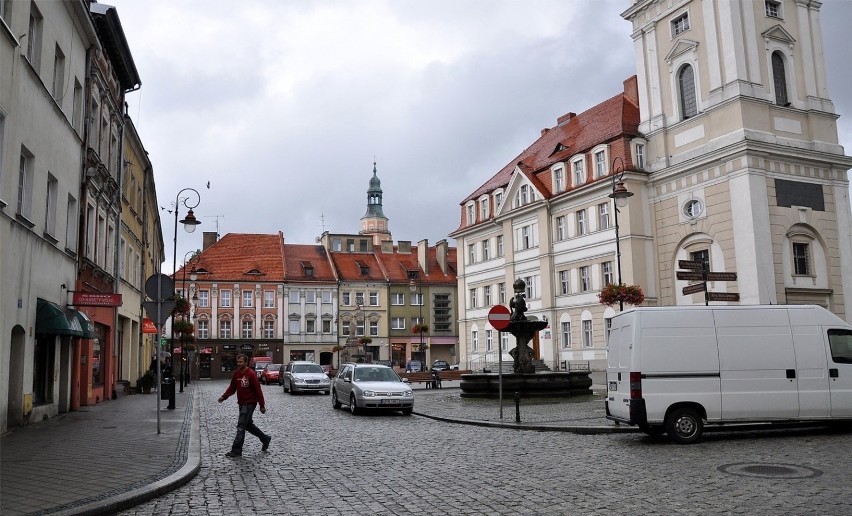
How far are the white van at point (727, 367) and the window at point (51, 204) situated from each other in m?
14.0

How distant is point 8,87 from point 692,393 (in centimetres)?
1396

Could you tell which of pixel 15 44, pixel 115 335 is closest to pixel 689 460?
pixel 15 44

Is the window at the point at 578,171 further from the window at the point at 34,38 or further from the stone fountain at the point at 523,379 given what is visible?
the window at the point at 34,38

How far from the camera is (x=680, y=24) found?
44281 mm

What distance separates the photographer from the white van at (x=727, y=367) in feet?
43.0

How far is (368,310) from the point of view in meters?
78.4

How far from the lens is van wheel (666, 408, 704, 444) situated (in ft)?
42.8

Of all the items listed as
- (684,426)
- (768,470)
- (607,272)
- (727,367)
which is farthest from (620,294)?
(768,470)

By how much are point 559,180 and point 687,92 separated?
36.5 feet

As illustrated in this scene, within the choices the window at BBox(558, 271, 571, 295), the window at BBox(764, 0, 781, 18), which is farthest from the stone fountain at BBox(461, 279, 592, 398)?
the window at BBox(764, 0, 781, 18)

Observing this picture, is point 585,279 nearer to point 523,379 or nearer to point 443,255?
point 523,379

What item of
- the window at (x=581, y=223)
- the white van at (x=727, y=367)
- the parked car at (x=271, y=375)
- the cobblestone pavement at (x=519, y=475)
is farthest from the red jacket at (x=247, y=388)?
the window at (x=581, y=223)

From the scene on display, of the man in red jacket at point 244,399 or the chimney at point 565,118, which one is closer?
the man in red jacket at point 244,399

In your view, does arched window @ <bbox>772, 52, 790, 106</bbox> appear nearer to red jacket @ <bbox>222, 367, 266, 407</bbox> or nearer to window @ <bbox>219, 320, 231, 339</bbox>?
red jacket @ <bbox>222, 367, 266, 407</bbox>
